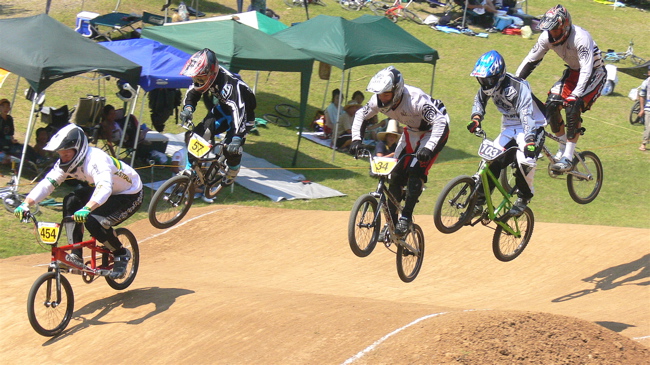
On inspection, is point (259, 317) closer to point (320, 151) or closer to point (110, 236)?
point (110, 236)

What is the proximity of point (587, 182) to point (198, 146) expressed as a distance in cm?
654

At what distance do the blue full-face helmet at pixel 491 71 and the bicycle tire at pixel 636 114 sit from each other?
17.2 meters

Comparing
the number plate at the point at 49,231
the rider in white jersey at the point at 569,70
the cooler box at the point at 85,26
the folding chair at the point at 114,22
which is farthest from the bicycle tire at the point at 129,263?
the folding chair at the point at 114,22

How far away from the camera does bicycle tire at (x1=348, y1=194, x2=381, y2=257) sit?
26.0 ft

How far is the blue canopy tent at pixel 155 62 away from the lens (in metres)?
14.3

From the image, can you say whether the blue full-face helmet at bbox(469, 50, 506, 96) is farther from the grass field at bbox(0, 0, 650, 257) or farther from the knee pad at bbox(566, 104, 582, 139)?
the grass field at bbox(0, 0, 650, 257)

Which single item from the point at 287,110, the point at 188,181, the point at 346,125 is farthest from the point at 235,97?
the point at 287,110

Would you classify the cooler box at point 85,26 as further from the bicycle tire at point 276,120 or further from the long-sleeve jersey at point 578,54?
the long-sleeve jersey at point 578,54

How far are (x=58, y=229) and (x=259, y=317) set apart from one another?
2542 millimetres

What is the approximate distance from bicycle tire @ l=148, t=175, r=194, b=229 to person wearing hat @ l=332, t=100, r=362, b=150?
29.8ft

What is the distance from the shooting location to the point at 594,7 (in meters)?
38.6

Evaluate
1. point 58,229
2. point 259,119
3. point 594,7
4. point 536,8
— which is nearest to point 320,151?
point 259,119

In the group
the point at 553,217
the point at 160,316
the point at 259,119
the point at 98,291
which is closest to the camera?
the point at 160,316

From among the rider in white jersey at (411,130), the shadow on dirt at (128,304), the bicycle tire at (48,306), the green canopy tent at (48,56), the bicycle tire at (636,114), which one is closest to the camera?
the bicycle tire at (48,306)
